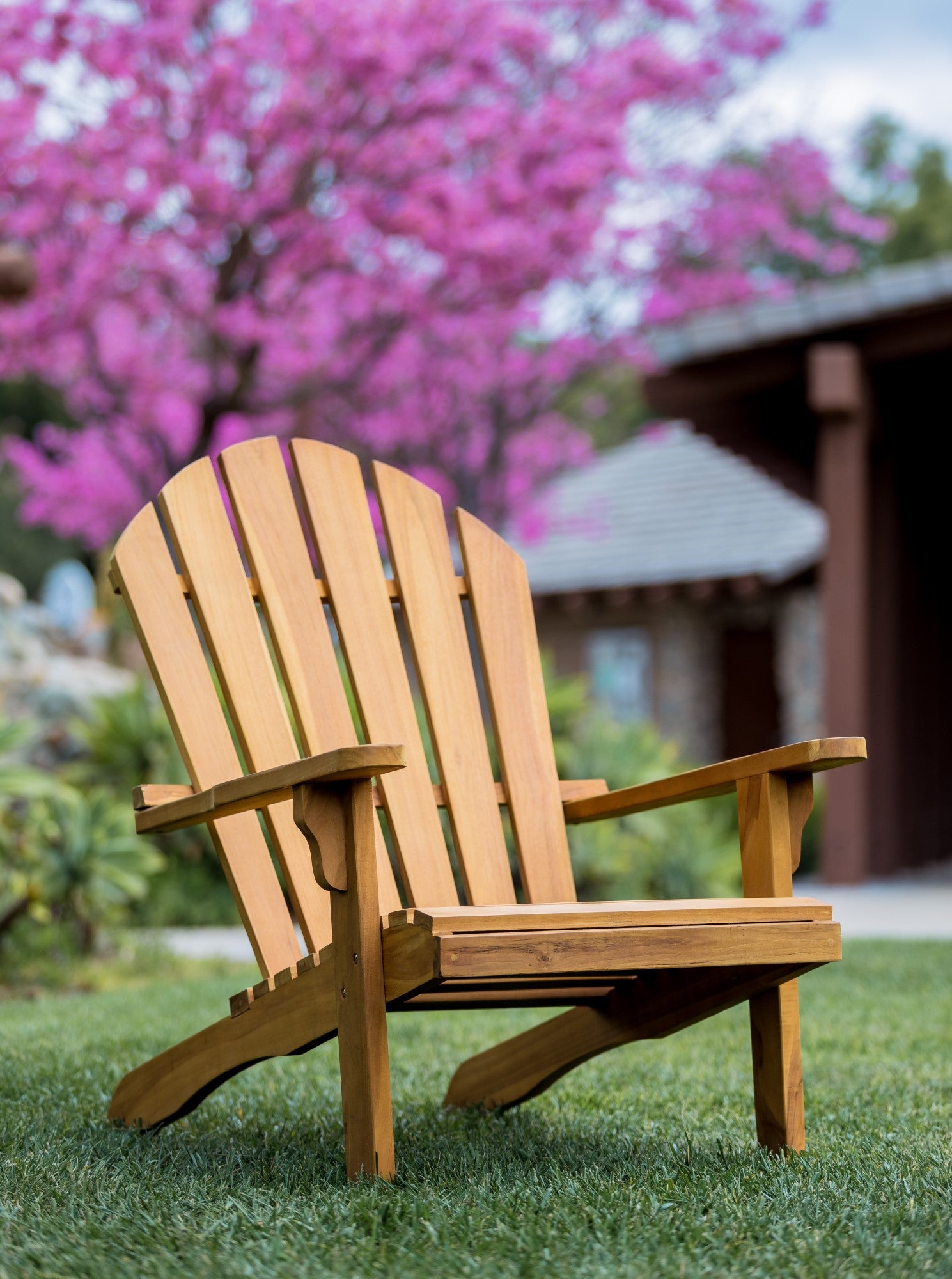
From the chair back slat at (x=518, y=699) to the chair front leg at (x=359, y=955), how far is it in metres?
0.70

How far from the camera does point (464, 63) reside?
8922 mm

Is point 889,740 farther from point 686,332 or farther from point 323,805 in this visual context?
point 323,805

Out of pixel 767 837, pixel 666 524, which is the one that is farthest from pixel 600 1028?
pixel 666 524

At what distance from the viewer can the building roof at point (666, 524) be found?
542 inches

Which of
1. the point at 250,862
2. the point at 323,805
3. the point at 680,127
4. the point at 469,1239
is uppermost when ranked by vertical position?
the point at 680,127

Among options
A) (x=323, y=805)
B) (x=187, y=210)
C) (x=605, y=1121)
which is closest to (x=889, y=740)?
(x=187, y=210)

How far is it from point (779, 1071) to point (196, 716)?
1147 millimetres

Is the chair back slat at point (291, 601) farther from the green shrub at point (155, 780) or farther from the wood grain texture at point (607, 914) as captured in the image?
the green shrub at point (155, 780)

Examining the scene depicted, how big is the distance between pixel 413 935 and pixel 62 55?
8040mm

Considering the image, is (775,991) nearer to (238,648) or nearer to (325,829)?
(325,829)

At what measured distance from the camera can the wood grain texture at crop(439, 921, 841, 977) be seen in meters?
1.88

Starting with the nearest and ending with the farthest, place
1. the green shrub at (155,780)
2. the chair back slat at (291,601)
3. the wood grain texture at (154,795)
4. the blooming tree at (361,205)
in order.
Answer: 1. the wood grain texture at (154,795)
2. the chair back slat at (291,601)
3. the green shrub at (155,780)
4. the blooming tree at (361,205)

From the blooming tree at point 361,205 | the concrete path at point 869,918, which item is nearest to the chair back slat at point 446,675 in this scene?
the concrete path at point 869,918

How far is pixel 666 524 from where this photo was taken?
15.0 m
